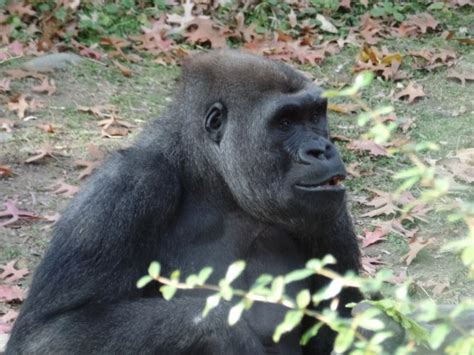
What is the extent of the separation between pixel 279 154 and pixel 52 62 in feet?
22.2

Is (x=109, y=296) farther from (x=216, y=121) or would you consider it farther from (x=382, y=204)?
(x=382, y=204)

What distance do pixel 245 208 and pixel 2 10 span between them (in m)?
8.04

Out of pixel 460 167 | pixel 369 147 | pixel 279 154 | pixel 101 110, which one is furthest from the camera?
pixel 101 110

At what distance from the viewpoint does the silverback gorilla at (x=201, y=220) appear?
5152 millimetres

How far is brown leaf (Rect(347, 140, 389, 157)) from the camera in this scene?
32.9ft

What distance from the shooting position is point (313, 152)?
533 cm

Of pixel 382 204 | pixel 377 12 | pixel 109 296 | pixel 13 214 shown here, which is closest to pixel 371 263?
pixel 382 204

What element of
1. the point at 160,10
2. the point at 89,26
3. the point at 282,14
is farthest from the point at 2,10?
the point at 282,14

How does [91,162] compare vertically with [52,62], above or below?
above

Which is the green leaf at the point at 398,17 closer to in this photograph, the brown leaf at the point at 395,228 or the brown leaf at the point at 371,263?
the brown leaf at the point at 395,228

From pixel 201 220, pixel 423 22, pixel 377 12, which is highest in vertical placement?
pixel 201 220

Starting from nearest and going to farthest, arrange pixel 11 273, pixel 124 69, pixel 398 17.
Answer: pixel 11 273
pixel 124 69
pixel 398 17

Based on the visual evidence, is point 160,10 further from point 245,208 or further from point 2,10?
point 245,208

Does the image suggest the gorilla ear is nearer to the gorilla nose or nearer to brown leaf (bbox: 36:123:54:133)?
the gorilla nose
